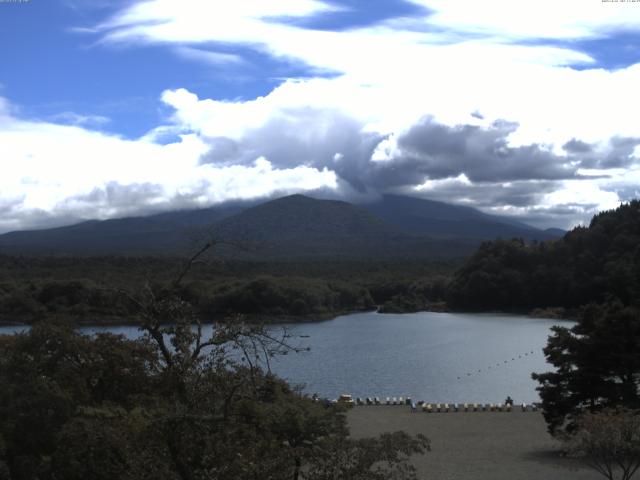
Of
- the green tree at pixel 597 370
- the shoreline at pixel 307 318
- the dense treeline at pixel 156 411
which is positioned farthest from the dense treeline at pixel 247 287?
the dense treeline at pixel 156 411

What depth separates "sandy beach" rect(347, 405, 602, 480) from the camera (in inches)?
647

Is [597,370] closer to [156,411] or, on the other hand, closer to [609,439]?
[609,439]

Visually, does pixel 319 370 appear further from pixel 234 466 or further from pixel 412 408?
pixel 234 466

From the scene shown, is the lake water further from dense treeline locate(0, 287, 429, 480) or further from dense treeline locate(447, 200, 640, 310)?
dense treeline locate(0, 287, 429, 480)

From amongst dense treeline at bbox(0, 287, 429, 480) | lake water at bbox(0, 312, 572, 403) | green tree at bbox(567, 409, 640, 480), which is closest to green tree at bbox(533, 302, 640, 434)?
green tree at bbox(567, 409, 640, 480)

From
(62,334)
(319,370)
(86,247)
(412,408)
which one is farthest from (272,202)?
(62,334)

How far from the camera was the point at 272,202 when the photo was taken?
183 m

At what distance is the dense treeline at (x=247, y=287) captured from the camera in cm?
5853

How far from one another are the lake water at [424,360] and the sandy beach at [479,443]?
4.64m

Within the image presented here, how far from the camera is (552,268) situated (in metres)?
69.6

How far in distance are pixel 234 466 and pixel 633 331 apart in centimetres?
1379

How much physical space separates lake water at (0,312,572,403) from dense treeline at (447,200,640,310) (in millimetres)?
6660

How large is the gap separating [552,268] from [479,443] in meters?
52.7

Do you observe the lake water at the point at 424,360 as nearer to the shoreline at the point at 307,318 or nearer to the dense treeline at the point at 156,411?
the shoreline at the point at 307,318
